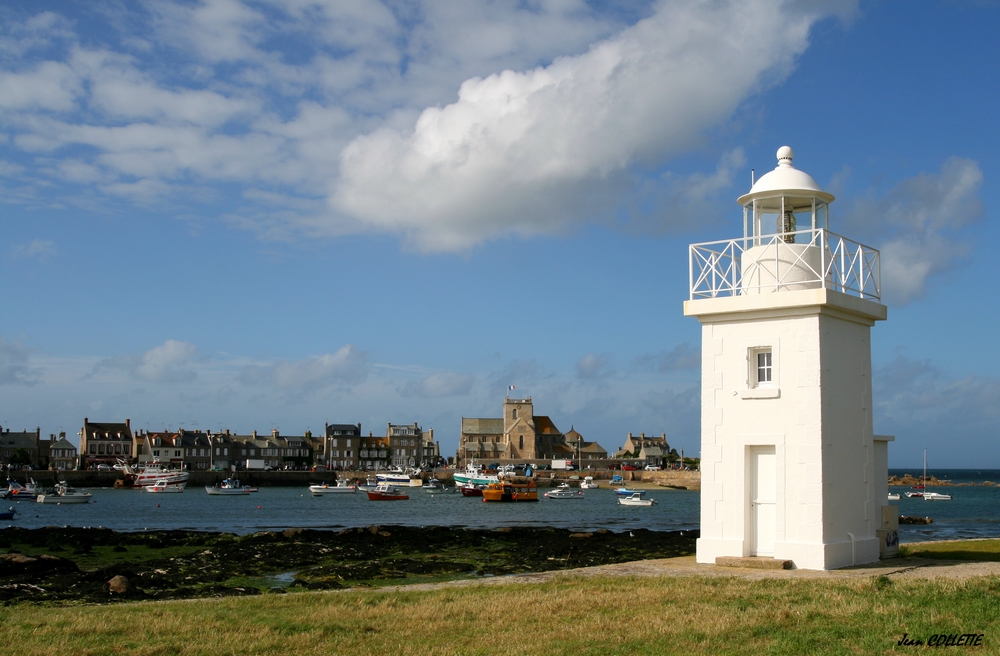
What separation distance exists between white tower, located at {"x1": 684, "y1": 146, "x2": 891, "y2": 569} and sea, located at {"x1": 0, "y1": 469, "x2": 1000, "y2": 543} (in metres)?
23.8

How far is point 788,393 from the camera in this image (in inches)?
663

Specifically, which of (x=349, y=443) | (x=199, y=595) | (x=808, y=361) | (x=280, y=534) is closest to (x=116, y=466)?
(x=349, y=443)

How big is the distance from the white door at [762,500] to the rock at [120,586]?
41.4ft

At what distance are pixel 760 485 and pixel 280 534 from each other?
23989 mm

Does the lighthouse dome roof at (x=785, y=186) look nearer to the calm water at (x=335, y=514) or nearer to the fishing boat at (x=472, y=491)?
the calm water at (x=335, y=514)

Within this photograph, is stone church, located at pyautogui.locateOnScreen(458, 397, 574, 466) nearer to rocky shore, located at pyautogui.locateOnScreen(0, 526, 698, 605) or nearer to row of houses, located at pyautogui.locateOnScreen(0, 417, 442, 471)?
row of houses, located at pyautogui.locateOnScreen(0, 417, 442, 471)

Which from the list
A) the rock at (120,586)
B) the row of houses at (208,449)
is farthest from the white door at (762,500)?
the row of houses at (208,449)

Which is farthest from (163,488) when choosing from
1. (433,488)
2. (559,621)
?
(559,621)

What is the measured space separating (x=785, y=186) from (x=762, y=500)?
617 cm

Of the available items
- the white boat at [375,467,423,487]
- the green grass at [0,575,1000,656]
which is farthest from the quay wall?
the green grass at [0,575,1000,656]

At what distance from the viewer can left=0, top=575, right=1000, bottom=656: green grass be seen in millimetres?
10289

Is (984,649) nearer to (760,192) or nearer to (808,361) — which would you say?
(808,361)

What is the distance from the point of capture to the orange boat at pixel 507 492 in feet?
257

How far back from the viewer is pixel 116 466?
124938mm
